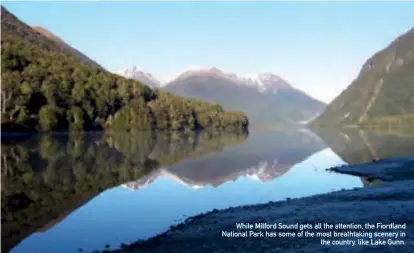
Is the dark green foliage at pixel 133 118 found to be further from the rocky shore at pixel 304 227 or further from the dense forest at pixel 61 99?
the rocky shore at pixel 304 227

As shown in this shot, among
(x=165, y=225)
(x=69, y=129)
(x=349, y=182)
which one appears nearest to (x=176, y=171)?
(x=349, y=182)

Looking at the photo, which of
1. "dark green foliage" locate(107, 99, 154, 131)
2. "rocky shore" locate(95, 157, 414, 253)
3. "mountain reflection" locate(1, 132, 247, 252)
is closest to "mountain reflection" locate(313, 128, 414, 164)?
"mountain reflection" locate(1, 132, 247, 252)

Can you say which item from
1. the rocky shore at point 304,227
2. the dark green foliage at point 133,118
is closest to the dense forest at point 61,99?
the dark green foliage at point 133,118

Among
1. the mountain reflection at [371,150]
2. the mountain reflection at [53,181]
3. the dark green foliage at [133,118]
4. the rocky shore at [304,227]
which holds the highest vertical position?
the dark green foliage at [133,118]

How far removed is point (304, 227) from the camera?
25.0 metres

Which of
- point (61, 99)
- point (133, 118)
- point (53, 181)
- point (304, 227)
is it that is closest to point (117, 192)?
point (53, 181)

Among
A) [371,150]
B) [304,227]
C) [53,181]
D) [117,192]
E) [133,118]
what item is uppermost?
[133,118]

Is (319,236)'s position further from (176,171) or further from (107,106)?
(107,106)

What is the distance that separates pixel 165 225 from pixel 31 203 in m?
11.9

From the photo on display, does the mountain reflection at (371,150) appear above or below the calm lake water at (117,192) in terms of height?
above

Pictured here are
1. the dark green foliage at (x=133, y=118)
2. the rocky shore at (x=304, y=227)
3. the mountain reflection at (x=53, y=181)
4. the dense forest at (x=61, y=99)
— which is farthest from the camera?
the dark green foliage at (x=133, y=118)

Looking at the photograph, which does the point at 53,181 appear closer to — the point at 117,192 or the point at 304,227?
the point at 117,192

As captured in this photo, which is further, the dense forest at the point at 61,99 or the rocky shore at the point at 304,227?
the dense forest at the point at 61,99

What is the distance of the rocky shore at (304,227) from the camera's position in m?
21.3
